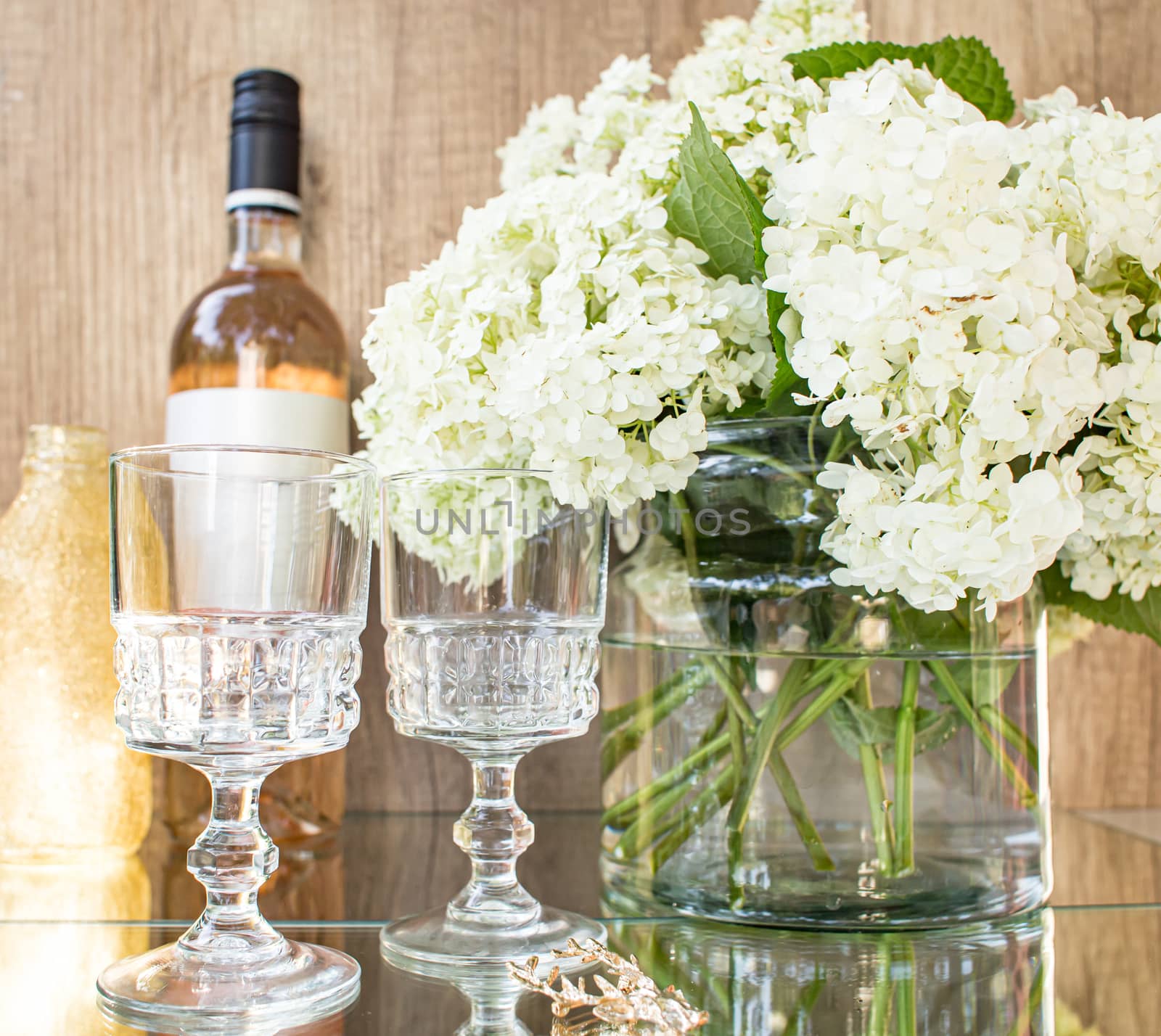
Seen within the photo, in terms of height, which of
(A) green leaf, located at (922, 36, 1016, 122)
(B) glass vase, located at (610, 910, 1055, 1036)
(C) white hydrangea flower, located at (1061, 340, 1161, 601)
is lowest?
(B) glass vase, located at (610, 910, 1055, 1036)

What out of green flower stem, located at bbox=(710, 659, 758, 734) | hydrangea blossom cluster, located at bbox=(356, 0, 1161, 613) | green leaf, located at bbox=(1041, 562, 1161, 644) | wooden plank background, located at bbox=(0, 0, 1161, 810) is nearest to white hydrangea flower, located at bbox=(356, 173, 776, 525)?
hydrangea blossom cluster, located at bbox=(356, 0, 1161, 613)

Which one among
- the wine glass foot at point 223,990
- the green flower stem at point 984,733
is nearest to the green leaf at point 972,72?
the green flower stem at point 984,733

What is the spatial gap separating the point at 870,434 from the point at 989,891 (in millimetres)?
268

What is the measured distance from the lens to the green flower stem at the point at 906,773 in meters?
0.55

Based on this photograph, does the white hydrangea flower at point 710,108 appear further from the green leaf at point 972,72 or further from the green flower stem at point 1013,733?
the green flower stem at point 1013,733

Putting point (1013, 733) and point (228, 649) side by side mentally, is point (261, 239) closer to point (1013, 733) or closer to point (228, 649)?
point (228, 649)

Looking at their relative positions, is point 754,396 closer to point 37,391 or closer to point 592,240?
point 592,240

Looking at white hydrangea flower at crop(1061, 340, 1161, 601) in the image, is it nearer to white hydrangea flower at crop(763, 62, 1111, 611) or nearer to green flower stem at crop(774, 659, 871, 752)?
white hydrangea flower at crop(763, 62, 1111, 611)

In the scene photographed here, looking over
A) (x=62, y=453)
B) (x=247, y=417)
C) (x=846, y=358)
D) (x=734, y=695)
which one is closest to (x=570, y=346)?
(x=846, y=358)

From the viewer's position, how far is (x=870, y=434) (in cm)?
45

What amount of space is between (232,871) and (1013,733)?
39cm

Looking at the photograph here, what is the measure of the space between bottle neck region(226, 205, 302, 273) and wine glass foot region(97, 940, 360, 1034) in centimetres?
48

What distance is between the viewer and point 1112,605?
60 centimetres

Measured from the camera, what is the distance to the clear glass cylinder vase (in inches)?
21.8
